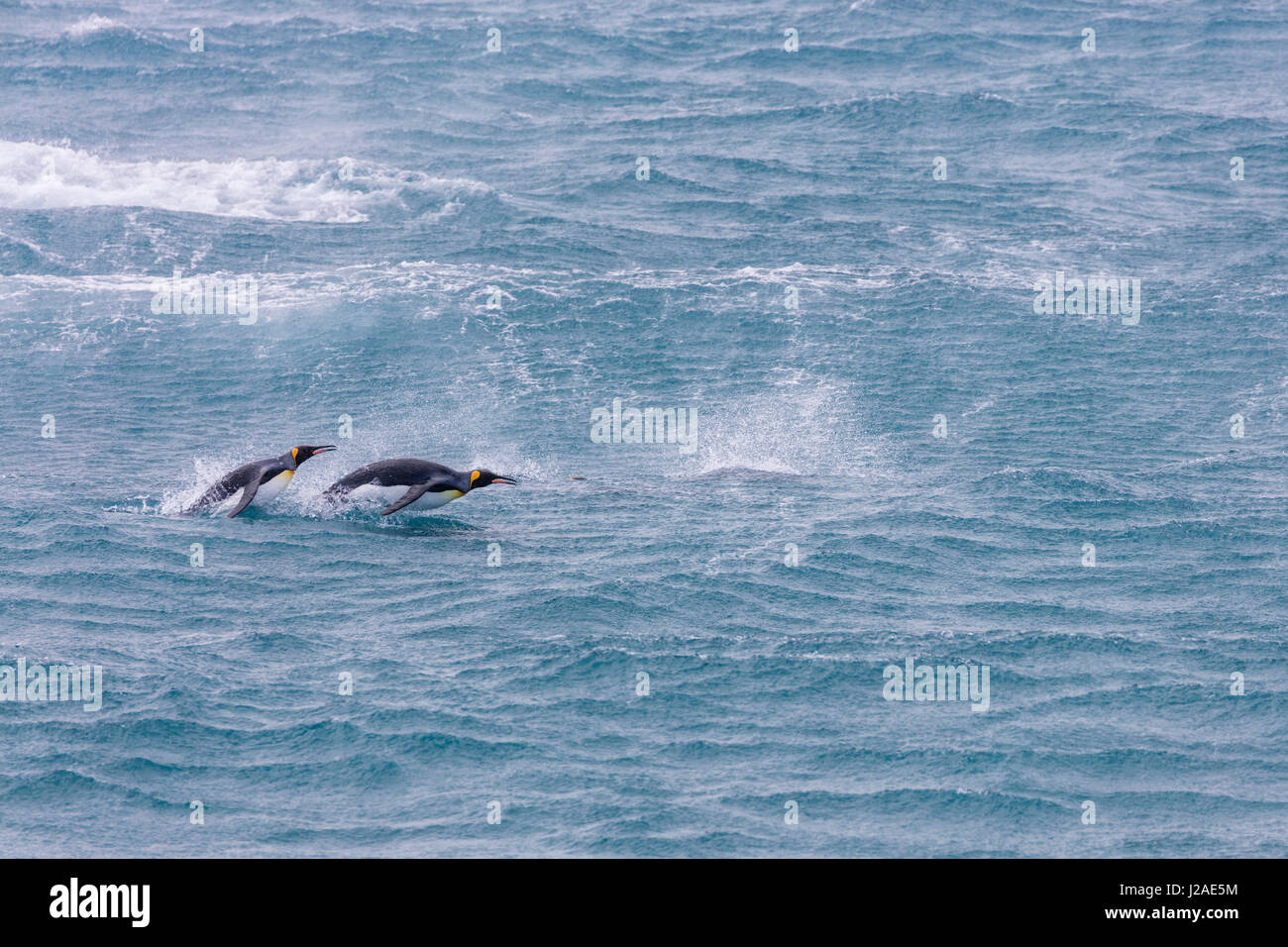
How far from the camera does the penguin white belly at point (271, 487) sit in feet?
123

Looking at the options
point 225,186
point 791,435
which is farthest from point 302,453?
point 225,186

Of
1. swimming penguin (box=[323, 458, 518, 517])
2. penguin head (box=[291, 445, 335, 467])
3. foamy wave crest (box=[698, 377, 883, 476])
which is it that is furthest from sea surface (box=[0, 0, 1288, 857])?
penguin head (box=[291, 445, 335, 467])

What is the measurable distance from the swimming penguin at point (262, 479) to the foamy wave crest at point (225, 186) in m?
18.8

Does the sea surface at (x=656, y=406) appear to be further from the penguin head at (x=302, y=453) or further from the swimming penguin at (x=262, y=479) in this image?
the penguin head at (x=302, y=453)

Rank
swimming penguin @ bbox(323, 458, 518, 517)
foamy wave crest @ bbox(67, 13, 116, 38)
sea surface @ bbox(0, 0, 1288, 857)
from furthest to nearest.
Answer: foamy wave crest @ bbox(67, 13, 116, 38), swimming penguin @ bbox(323, 458, 518, 517), sea surface @ bbox(0, 0, 1288, 857)

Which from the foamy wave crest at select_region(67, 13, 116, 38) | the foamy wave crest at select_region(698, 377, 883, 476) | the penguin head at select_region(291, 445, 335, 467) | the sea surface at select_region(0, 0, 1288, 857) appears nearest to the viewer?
the sea surface at select_region(0, 0, 1288, 857)

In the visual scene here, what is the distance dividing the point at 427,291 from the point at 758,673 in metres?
23.9

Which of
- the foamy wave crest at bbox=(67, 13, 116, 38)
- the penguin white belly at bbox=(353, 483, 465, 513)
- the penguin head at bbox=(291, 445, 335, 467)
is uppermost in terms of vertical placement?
the foamy wave crest at bbox=(67, 13, 116, 38)

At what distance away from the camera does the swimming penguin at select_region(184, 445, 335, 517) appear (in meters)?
37.3

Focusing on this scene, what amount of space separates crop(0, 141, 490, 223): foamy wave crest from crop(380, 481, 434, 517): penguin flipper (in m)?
20.2

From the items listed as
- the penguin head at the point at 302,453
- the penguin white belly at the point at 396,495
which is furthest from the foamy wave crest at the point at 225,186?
the penguin white belly at the point at 396,495

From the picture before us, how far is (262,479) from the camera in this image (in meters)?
37.3

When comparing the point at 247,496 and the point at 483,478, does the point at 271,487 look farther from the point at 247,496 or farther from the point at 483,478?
the point at 483,478

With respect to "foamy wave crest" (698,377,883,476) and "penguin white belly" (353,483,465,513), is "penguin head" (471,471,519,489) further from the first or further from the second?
"foamy wave crest" (698,377,883,476)
